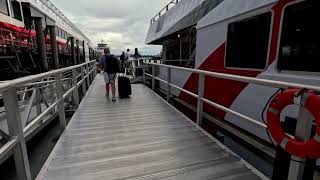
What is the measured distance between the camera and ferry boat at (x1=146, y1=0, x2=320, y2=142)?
9.77 ft

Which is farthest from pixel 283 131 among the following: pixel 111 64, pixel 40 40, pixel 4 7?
pixel 4 7

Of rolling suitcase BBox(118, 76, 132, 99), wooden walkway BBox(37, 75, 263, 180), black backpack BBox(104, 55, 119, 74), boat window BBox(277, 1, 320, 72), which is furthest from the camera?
rolling suitcase BBox(118, 76, 132, 99)

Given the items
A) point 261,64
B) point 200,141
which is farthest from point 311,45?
point 200,141

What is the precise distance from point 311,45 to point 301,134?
169 centimetres

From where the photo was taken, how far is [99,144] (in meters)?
3.25

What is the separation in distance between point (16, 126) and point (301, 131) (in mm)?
2428

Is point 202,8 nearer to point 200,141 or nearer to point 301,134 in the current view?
point 200,141

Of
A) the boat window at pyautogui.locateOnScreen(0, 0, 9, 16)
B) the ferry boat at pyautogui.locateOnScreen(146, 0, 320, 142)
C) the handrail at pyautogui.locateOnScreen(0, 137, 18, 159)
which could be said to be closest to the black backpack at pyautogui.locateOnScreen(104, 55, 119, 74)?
the ferry boat at pyautogui.locateOnScreen(146, 0, 320, 142)

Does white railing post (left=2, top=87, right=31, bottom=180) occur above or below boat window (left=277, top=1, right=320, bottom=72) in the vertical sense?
below

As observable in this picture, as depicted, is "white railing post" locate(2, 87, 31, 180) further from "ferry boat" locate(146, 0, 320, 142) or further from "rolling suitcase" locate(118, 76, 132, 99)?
"rolling suitcase" locate(118, 76, 132, 99)

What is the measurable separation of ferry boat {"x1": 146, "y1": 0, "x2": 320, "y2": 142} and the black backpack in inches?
84.8

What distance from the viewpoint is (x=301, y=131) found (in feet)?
5.80

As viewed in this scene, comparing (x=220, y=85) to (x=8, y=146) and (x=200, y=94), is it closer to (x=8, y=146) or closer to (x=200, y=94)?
(x=200, y=94)

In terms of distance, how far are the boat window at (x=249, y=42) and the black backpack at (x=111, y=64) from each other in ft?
10.3
